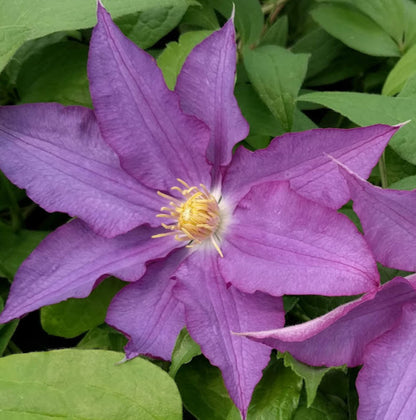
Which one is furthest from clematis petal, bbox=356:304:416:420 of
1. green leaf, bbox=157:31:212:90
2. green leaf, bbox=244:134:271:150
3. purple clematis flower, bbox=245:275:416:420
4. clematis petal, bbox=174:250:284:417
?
green leaf, bbox=157:31:212:90

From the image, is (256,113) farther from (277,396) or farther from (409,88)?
(277,396)

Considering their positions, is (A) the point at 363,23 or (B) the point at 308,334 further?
(A) the point at 363,23

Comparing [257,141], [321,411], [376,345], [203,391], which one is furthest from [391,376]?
[257,141]

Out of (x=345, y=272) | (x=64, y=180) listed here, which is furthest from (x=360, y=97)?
(x=64, y=180)

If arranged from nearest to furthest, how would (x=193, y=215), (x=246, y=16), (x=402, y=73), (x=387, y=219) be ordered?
(x=387, y=219) < (x=193, y=215) < (x=402, y=73) < (x=246, y=16)

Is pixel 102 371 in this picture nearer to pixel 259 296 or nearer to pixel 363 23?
pixel 259 296

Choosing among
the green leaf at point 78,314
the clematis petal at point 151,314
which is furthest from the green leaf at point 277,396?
the green leaf at point 78,314
